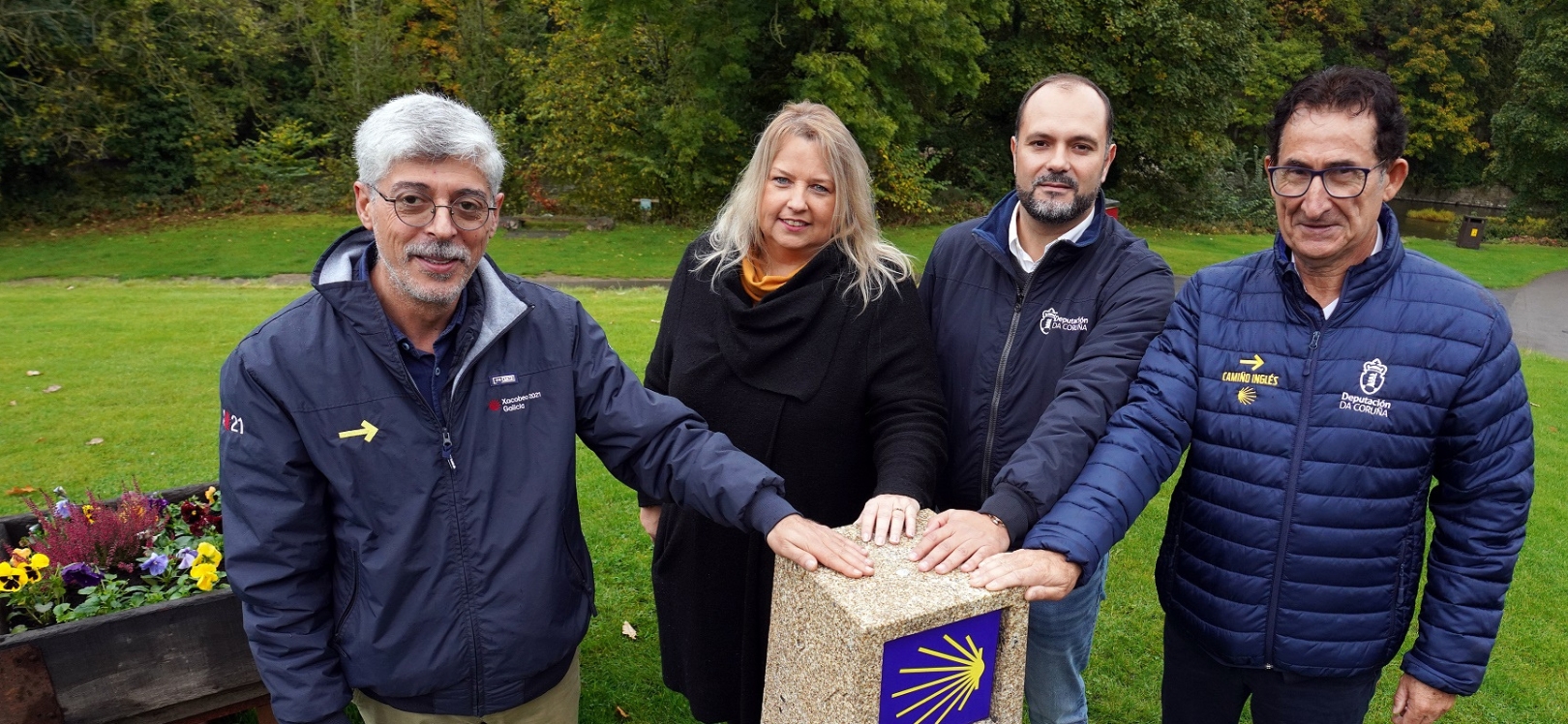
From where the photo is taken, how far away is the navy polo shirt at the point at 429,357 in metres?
2.35

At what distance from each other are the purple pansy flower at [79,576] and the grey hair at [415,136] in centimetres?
201

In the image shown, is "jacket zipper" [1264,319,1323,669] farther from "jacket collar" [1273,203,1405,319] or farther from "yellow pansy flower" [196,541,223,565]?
"yellow pansy flower" [196,541,223,565]

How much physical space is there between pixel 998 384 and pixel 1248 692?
1.13 m

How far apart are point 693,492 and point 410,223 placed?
0.98 metres

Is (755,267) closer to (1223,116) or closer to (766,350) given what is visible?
(766,350)

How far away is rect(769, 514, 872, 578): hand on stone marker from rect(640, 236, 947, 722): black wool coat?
0.49m

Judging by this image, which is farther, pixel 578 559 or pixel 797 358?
pixel 797 358

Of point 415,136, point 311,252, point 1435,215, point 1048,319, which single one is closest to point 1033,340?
point 1048,319

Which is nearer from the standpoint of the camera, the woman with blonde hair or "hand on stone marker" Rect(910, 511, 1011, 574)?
"hand on stone marker" Rect(910, 511, 1011, 574)

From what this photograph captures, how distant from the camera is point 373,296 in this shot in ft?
7.44

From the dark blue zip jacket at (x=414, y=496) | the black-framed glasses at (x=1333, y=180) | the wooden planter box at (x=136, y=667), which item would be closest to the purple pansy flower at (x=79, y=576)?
the wooden planter box at (x=136, y=667)

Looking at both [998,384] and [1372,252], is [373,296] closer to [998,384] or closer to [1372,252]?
[998,384]

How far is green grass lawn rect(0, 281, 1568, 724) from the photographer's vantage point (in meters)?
4.43

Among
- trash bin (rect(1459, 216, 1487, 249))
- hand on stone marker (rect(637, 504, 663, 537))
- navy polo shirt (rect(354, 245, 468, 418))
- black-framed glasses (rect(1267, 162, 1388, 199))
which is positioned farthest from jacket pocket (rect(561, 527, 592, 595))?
trash bin (rect(1459, 216, 1487, 249))
